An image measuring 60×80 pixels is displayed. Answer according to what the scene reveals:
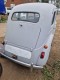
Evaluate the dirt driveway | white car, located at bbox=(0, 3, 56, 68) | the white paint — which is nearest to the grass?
the dirt driveway

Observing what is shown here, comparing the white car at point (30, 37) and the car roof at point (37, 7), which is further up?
the car roof at point (37, 7)

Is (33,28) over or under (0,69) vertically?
over

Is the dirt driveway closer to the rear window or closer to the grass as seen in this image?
the grass

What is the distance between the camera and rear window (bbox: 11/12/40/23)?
870cm

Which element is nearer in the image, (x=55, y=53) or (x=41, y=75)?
(x=41, y=75)

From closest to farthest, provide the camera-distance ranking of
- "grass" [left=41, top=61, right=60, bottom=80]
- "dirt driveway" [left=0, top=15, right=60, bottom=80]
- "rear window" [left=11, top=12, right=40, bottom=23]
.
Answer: "dirt driveway" [left=0, top=15, right=60, bottom=80]
"rear window" [left=11, top=12, right=40, bottom=23]
"grass" [left=41, top=61, right=60, bottom=80]

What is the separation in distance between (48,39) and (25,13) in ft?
4.55

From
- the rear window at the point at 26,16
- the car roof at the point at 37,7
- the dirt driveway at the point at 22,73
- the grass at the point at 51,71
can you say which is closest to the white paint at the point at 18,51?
the dirt driveway at the point at 22,73

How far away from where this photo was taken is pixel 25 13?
9.15 meters

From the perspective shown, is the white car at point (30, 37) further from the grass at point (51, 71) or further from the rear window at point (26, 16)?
the grass at point (51, 71)

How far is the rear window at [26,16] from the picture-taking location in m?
8.70

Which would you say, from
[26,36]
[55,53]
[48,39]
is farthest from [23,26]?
[55,53]

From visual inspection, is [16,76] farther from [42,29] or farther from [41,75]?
[42,29]

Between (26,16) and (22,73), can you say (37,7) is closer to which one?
(26,16)
